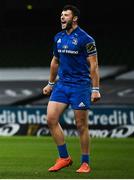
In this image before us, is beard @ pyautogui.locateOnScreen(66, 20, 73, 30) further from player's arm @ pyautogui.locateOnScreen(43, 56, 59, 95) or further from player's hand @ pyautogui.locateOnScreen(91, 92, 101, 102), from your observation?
player's hand @ pyautogui.locateOnScreen(91, 92, 101, 102)

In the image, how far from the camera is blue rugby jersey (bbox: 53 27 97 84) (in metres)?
9.12

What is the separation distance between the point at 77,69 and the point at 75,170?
1.25m

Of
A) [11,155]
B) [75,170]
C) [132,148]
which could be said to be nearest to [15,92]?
[132,148]

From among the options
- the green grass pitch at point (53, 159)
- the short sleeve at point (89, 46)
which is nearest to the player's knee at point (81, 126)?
the green grass pitch at point (53, 159)

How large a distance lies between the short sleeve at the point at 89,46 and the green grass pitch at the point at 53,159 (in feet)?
4.73

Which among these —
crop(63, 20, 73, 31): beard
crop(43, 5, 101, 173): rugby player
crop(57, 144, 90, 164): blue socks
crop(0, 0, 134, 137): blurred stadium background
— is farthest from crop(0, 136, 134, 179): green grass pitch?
crop(0, 0, 134, 137): blurred stadium background

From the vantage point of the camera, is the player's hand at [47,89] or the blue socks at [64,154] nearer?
the blue socks at [64,154]

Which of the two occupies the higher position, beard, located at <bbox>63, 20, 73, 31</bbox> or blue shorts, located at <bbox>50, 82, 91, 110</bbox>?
beard, located at <bbox>63, 20, 73, 31</bbox>

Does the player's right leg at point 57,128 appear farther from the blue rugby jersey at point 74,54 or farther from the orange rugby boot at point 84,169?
the blue rugby jersey at point 74,54

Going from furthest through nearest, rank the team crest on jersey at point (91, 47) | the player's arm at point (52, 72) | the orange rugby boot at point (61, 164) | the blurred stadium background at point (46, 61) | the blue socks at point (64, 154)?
the blurred stadium background at point (46, 61) < the player's arm at point (52, 72) < the blue socks at point (64, 154) < the orange rugby boot at point (61, 164) < the team crest on jersey at point (91, 47)

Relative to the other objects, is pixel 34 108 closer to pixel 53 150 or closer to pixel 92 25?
pixel 53 150

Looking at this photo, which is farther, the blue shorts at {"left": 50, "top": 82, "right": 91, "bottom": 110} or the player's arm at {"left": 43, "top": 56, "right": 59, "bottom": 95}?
the player's arm at {"left": 43, "top": 56, "right": 59, "bottom": 95}

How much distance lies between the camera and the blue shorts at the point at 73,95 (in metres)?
9.23

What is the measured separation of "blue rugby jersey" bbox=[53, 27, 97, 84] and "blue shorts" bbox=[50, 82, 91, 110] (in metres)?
0.09
